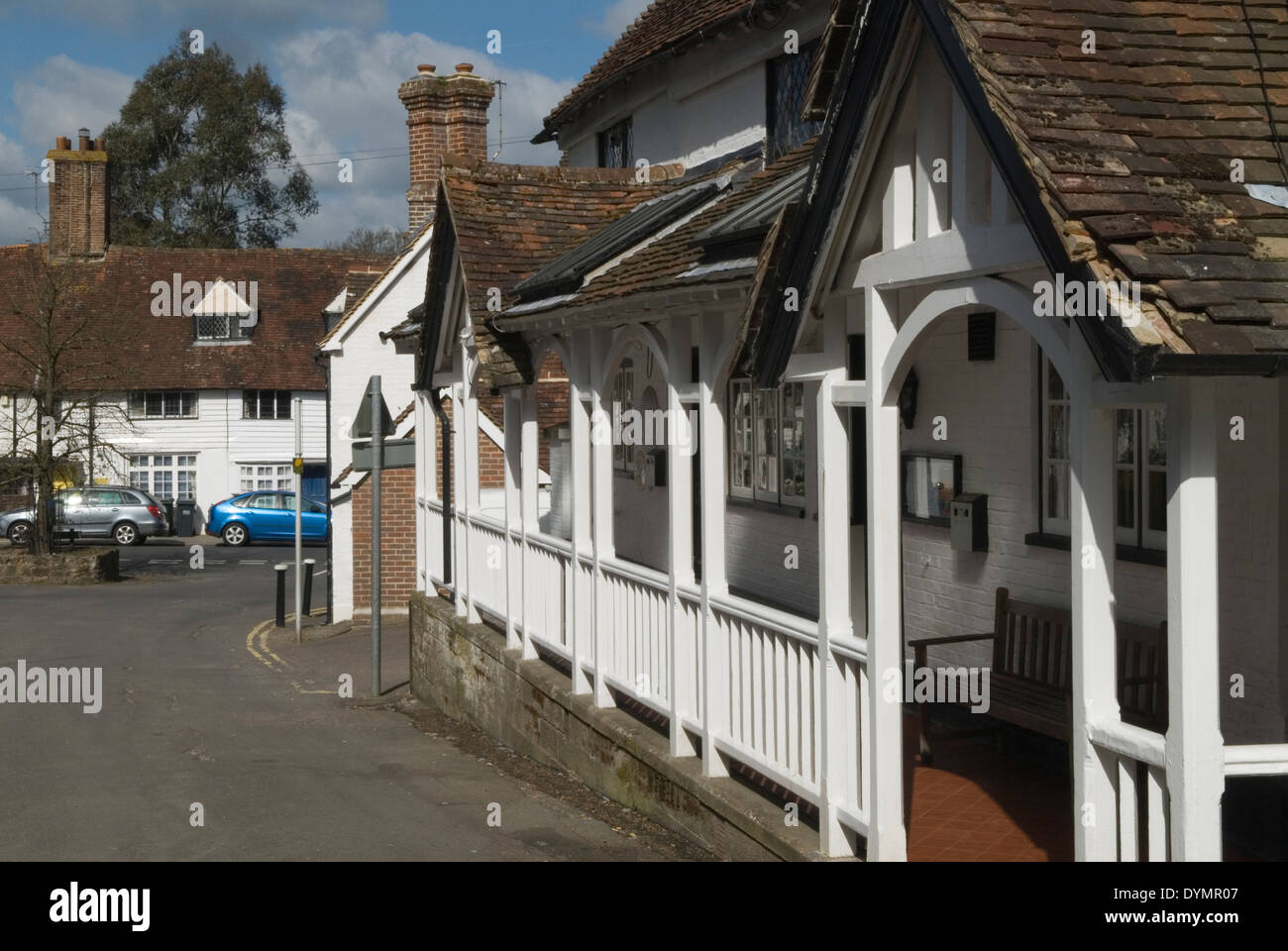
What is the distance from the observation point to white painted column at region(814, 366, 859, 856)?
21.1 ft

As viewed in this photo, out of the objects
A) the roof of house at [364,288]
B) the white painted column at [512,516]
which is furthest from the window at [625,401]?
the roof of house at [364,288]

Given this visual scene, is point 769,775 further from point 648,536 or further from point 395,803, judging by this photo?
point 648,536

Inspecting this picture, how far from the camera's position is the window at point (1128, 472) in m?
7.72

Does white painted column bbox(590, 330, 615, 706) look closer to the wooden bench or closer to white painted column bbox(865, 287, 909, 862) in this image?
the wooden bench

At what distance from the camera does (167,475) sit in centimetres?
4406

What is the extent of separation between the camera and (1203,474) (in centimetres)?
423

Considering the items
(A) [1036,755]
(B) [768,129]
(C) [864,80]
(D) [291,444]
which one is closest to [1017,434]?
(A) [1036,755]

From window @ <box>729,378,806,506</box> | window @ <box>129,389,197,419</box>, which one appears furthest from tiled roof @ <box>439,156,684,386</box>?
window @ <box>129,389,197,419</box>

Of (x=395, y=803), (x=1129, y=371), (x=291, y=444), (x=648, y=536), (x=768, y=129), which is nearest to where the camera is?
(x=1129, y=371)

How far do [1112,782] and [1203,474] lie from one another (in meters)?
1.16

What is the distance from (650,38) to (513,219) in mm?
6236

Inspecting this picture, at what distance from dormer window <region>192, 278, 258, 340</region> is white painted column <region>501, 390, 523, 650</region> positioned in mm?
33974

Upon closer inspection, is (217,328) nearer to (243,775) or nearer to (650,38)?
(650,38)

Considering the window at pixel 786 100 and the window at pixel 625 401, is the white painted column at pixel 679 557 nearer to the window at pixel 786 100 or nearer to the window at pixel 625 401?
the window at pixel 786 100
